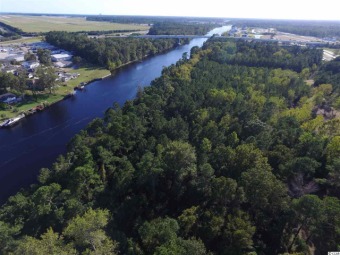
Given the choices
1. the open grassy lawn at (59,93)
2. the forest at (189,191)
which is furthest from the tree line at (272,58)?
the forest at (189,191)

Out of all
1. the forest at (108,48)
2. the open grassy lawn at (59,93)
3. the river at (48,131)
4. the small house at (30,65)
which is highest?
the forest at (108,48)

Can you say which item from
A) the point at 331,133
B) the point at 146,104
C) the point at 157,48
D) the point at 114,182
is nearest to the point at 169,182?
the point at 114,182

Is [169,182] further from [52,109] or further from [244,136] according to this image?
[52,109]

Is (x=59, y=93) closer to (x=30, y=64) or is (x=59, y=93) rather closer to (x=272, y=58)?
(x=30, y=64)

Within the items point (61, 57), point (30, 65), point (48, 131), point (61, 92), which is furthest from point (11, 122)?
point (61, 57)

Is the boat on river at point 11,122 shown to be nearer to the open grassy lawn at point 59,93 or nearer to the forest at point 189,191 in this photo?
the open grassy lawn at point 59,93

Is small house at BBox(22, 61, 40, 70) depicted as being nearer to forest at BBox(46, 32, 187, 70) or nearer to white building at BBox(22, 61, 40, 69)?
white building at BBox(22, 61, 40, 69)

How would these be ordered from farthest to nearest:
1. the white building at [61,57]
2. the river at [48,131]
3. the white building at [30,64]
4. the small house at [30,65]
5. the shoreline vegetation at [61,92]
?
the white building at [61,57]
the white building at [30,64]
the small house at [30,65]
the shoreline vegetation at [61,92]
the river at [48,131]
